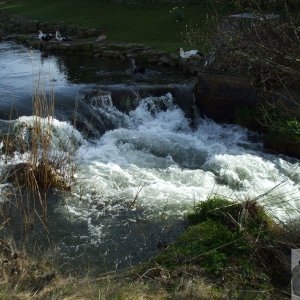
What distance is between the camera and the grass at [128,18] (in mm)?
18938

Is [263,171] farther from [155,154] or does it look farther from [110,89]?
[110,89]

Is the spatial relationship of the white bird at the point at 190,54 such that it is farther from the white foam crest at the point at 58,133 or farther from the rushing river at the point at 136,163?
the white foam crest at the point at 58,133

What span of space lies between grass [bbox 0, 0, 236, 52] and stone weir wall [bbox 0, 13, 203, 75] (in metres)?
0.55

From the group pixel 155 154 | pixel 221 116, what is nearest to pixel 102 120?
pixel 155 154

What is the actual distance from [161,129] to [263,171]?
10.6ft

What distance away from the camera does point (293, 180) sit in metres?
8.70

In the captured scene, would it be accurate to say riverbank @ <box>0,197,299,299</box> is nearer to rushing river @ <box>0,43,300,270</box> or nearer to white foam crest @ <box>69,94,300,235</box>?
rushing river @ <box>0,43,300,270</box>

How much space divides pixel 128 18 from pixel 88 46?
4.08 meters

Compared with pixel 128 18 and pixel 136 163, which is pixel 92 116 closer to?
pixel 136 163

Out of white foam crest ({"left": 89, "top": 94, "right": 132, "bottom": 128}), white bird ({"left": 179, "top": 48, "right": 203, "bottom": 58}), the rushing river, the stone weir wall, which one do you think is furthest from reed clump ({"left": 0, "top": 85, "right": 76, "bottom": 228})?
white bird ({"left": 179, "top": 48, "right": 203, "bottom": 58})

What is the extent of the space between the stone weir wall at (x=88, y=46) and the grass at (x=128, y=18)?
55 cm

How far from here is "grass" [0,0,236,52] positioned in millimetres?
18938

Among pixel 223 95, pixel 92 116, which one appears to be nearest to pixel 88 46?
pixel 223 95

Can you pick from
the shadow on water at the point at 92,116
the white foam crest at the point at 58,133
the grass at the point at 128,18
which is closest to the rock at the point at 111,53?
the shadow on water at the point at 92,116
